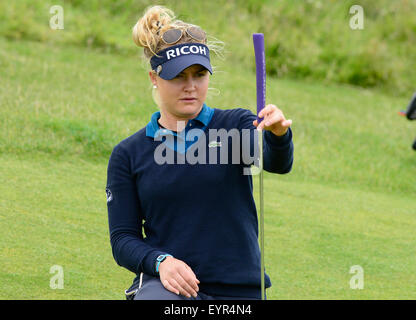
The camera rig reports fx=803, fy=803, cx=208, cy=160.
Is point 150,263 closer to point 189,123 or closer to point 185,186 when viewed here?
point 185,186

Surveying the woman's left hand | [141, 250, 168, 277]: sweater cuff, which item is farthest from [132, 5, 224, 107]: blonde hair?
[141, 250, 168, 277]: sweater cuff

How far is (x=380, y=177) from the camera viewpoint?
27.7 feet

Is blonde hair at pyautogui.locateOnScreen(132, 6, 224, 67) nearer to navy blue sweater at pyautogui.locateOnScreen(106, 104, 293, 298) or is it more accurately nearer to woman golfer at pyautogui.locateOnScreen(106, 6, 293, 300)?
woman golfer at pyautogui.locateOnScreen(106, 6, 293, 300)

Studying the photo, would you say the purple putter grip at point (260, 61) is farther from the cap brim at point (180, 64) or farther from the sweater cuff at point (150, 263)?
the sweater cuff at point (150, 263)

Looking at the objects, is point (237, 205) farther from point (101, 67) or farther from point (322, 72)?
point (322, 72)

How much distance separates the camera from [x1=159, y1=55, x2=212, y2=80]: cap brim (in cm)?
283

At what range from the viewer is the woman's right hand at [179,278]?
268cm

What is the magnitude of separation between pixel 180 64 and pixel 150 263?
2.32ft

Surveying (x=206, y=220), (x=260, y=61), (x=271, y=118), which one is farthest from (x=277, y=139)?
(x=206, y=220)

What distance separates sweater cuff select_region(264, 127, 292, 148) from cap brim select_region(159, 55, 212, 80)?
35 centimetres

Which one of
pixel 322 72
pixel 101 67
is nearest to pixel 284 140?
pixel 101 67

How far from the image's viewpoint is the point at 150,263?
2.79 meters

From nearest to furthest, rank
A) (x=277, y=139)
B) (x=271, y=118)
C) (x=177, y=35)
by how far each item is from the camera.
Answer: (x=271, y=118), (x=277, y=139), (x=177, y=35)

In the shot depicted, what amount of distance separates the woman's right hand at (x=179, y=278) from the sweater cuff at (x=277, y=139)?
0.50 m
